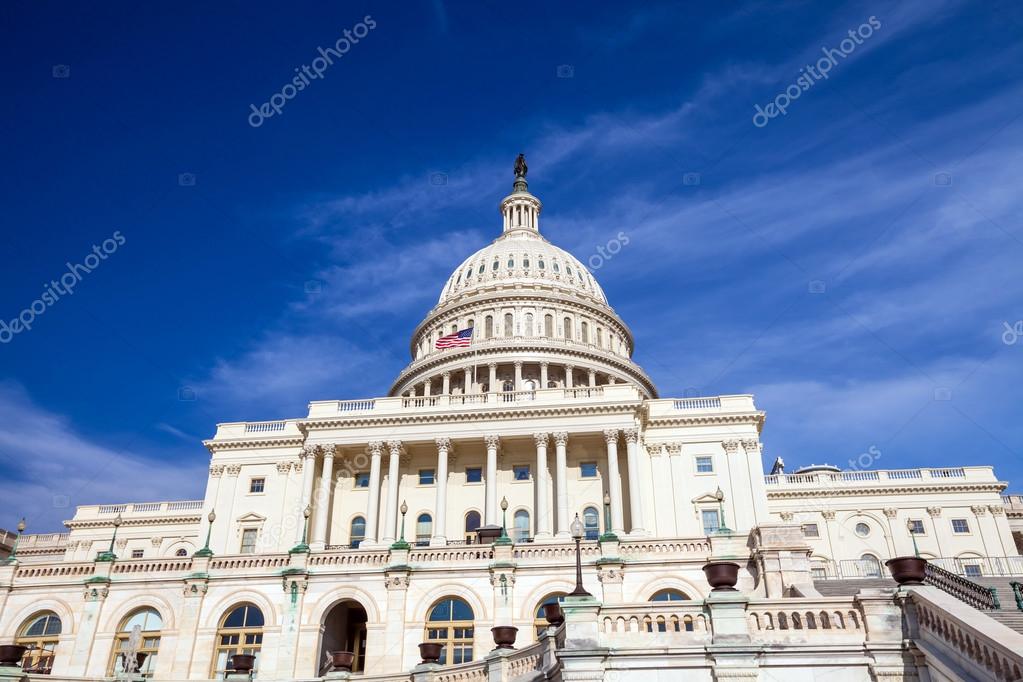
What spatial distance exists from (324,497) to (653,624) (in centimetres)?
4708

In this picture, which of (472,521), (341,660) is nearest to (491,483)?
(472,521)

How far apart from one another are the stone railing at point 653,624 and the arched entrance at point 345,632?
18.8 metres

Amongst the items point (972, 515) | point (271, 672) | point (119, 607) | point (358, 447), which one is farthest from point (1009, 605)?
point (972, 515)

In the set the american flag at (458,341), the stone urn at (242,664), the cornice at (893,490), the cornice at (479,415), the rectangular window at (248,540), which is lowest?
the stone urn at (242,664)

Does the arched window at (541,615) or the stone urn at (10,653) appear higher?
the arched window at (541,615)

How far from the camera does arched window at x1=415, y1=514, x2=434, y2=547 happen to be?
61938 mm

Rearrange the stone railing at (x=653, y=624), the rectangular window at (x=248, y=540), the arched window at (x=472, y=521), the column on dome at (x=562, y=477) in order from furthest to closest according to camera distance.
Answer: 1. the rectangular window at (x=248, y=540)
2. the arched window at (x=472, y=521)
3. the column on dome at (x=562, y=477)
4. the stone railing at (x=653, y=624)

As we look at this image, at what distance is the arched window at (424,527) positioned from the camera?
61938 mm

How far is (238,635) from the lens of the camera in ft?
115

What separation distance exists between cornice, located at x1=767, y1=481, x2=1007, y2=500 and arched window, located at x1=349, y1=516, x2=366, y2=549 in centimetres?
3569

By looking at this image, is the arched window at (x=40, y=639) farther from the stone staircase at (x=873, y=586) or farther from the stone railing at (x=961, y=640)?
the stone railing at (x=961, y=640)

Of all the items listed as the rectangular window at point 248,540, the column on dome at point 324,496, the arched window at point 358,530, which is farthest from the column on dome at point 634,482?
the rectangular window at point 248,540

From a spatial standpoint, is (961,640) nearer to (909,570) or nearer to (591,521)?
(909,570)

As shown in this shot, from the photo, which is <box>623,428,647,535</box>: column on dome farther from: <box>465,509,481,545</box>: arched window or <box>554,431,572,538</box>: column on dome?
<box>465,509,481,545</box>: arched window
